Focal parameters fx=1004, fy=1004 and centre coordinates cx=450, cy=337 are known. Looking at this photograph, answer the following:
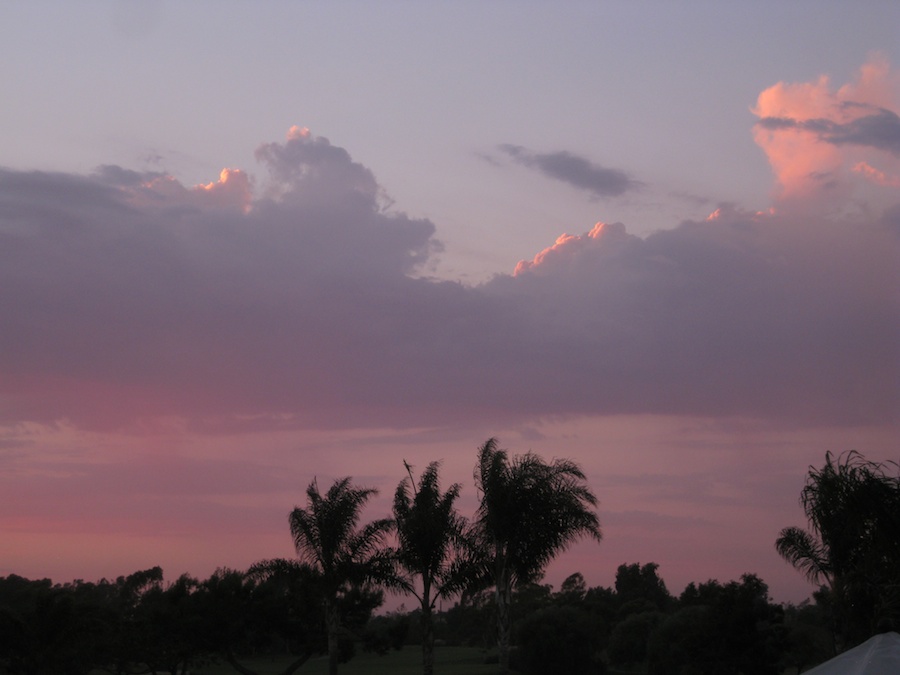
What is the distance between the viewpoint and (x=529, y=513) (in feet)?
126

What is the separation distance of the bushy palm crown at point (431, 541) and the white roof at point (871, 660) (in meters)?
23.2

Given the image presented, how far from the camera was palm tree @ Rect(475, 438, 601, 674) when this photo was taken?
126 ft

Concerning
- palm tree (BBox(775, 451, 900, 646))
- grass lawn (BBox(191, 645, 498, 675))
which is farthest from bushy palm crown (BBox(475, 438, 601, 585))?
grass lawn (BBox(191, 645, 498, 675))

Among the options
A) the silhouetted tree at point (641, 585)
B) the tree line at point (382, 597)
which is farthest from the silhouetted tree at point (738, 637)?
the silhouetted tree at point (641, 585)

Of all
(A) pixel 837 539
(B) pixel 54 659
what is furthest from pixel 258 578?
(A) pixel 837 539

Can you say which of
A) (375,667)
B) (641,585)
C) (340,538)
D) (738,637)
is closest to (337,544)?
(340,538)

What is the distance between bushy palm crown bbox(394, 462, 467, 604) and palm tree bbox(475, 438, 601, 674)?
1.31 m

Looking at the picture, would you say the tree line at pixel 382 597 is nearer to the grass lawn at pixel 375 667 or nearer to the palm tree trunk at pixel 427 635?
the palm tree trunk at pixel 427 635

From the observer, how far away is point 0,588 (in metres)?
85.8

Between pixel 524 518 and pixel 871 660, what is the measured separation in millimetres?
22555

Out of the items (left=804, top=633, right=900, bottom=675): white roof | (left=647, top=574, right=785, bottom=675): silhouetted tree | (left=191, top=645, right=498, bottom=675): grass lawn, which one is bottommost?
(left=191, top=645, right=498, bottom=675): grass lawn

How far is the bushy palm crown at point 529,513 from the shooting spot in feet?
126

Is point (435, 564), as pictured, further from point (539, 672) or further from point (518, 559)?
point (539, 672)

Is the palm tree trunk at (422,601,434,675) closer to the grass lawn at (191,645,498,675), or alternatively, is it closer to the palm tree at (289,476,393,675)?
the palm tree at (289,476,393,675)
